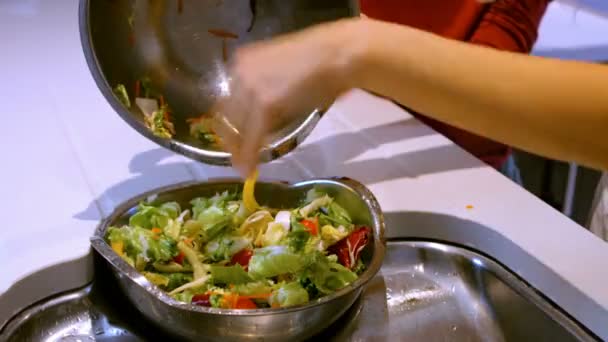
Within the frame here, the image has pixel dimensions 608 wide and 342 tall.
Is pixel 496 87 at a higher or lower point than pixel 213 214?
higher

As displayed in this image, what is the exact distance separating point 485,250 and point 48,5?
1134 mm

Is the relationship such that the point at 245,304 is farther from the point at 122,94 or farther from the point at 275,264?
the point at 122,94

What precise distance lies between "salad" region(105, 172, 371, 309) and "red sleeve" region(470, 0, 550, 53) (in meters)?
0.54

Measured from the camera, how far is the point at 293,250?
2.36 feet

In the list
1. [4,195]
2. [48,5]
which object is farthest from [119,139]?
[48,5]

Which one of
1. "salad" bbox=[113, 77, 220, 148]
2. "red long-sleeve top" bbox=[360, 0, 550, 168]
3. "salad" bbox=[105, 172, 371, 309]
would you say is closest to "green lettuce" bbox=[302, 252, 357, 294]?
"salad" bbox=[105, 172, 371, 309]

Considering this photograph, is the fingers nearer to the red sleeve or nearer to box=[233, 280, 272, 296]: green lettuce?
box=[233, 280, 272, 296]: green lettuce

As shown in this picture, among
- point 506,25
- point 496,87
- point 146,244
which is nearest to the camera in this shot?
point 496,87

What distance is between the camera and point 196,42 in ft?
2.96

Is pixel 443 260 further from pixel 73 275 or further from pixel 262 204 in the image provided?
pixel 73 275

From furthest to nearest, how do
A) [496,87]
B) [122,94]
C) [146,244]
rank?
[122,94], [146,244], [496,87]

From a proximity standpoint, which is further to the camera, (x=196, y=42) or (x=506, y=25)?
(x=506, y=25)

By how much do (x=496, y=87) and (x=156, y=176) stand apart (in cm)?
46

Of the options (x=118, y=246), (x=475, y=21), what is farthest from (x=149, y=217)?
(x=475, y=21)
